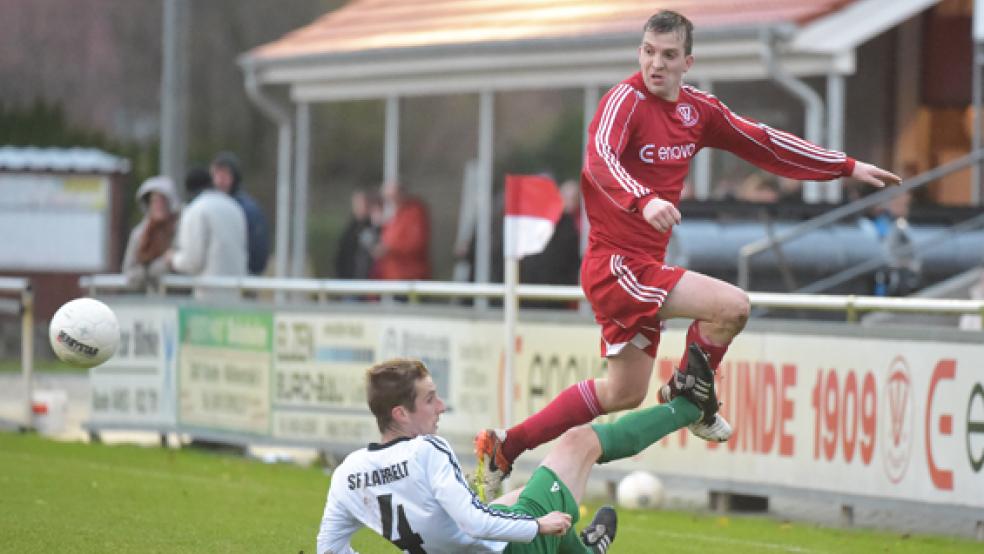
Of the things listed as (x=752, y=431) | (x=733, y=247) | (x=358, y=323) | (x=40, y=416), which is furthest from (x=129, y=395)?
(x=752, y=431)

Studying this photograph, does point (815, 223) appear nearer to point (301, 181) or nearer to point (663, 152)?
point (663, 152)

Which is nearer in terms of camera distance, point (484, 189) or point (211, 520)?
point (211, 520)

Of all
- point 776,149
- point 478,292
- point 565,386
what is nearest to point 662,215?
point 776,149

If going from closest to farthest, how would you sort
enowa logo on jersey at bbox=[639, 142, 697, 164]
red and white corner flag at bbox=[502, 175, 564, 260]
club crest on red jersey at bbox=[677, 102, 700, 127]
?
enowa logo on jersey at bbox=[639, 142, 697, 164] → club crest on red jersey at bbox=[677, 102, 700, 127] → red and white corner flag at bbox=[502, 175, 564, 260]

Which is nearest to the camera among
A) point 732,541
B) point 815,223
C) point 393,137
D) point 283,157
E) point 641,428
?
point 641,428

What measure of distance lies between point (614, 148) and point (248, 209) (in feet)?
29.7

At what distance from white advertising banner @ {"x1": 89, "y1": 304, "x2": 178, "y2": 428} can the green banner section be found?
0.18 m

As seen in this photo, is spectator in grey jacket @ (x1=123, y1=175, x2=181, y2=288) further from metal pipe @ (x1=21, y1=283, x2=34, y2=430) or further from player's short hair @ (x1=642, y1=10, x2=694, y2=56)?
player's short hair @ (x1=642, y1=10, x2=694, y2=56)

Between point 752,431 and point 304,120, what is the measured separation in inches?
520

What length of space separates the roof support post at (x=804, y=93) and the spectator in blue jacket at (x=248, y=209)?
4942 mm

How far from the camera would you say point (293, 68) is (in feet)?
80.6

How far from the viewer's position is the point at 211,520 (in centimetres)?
1143

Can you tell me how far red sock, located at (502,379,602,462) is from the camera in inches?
370

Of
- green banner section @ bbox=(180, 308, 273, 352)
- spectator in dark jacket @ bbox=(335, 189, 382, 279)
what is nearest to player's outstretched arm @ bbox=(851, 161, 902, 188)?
green banner section @ bbox=(180, 308, 273, 352)
